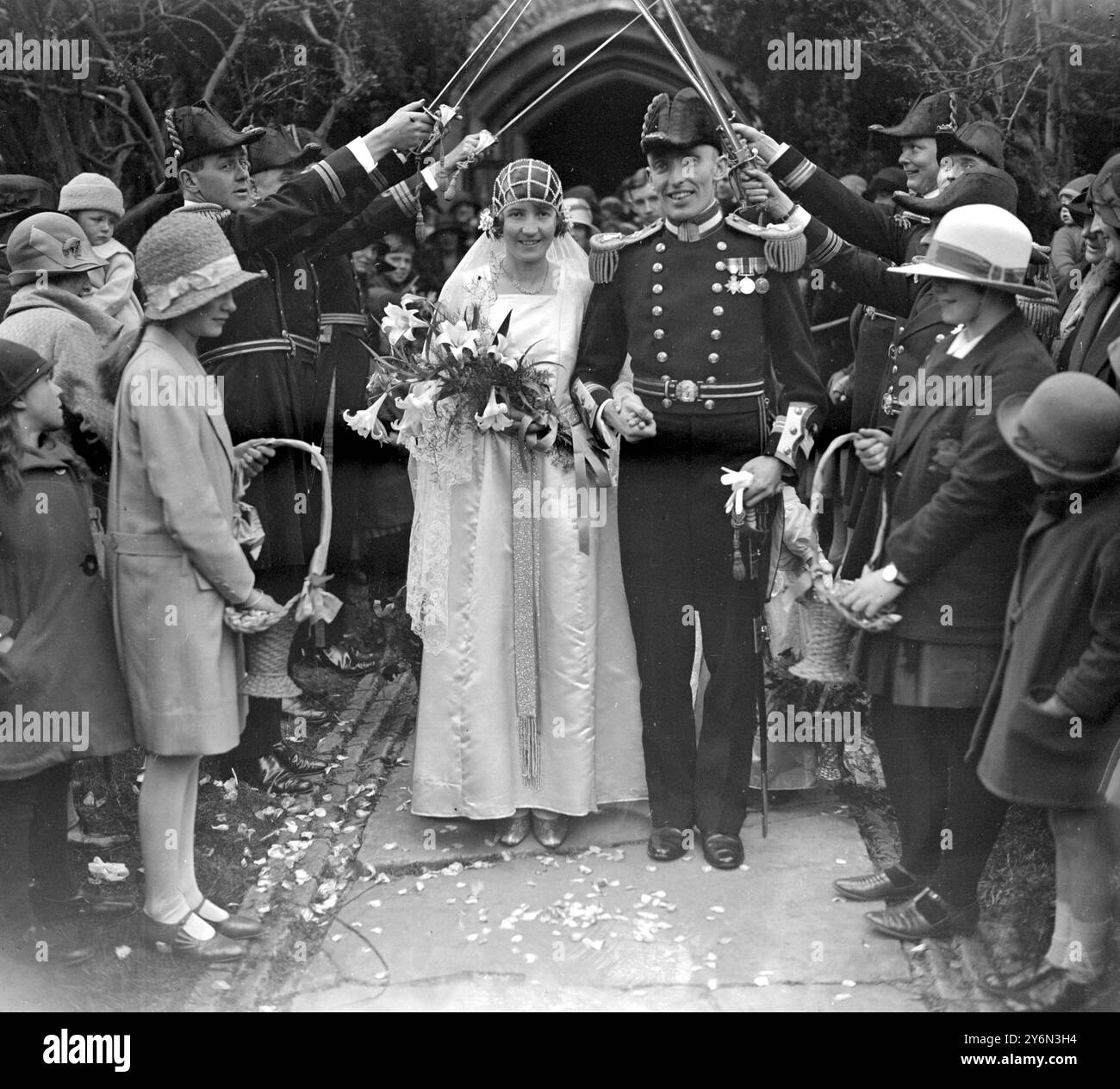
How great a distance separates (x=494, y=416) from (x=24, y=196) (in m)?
1.87

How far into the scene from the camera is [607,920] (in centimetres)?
460

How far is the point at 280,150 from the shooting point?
5.04 meters

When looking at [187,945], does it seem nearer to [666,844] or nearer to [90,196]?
[666,844]

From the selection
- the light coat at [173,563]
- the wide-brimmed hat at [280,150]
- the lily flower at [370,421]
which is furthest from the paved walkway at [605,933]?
the wide-brimmed hat at [280,150]

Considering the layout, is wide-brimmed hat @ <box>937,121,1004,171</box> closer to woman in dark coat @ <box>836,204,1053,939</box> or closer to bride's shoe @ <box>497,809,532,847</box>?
woman in dark coat @ <box>836,204,1053,939</box>

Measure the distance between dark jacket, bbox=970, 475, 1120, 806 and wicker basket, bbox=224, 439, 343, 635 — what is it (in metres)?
2.10

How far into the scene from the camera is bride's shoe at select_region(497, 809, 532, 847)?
5105 millimetres

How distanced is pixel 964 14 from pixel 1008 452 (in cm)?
148

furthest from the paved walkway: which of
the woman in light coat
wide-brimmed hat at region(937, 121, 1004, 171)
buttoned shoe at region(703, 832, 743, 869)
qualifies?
wide-brimmed hat at region(937, 121, 1004, 171)

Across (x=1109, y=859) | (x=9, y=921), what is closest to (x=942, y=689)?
(x=1109, y=859)

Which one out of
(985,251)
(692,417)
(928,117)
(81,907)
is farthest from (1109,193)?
(81,907)

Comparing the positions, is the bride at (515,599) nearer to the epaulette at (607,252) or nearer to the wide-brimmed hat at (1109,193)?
the epaulette at (607,252)

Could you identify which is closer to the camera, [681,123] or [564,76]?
[681,123]

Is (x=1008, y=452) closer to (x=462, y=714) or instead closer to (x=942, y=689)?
(x=942, y=689)
